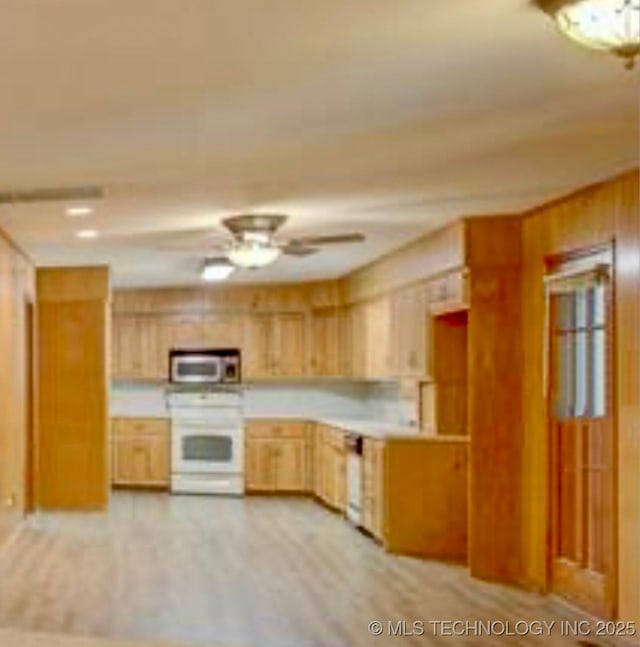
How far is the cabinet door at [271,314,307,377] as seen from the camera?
12555 millimetres

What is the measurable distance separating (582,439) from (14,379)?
453 cm

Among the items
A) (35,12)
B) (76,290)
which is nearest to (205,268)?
(76,290)

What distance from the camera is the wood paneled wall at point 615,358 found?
5.45 meters

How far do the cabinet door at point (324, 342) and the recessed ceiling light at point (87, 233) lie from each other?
483cm

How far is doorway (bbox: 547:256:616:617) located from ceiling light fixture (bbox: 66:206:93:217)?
2.91 m

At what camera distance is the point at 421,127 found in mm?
4387

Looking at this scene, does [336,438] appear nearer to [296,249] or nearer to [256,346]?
[256,346]

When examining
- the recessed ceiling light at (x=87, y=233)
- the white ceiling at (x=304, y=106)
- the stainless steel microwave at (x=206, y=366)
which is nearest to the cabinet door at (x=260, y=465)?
the stainless steel microwave at (x=206, y=366)

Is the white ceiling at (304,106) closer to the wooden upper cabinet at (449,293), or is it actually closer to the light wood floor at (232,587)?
the wooden upper cabinet at (449,293)

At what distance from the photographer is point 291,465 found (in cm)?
1225

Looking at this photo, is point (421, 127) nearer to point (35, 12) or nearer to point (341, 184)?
point (341, 184)

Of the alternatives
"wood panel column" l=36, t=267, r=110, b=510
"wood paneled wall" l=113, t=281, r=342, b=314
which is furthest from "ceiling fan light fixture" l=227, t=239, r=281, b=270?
"wood paneled wall" l=113, t=281, r=342, b=314

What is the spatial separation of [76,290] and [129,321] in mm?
2558

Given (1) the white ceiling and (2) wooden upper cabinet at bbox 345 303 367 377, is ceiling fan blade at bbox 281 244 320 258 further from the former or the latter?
(2) wooden upper cabinet at bbox 345 303 367 377
